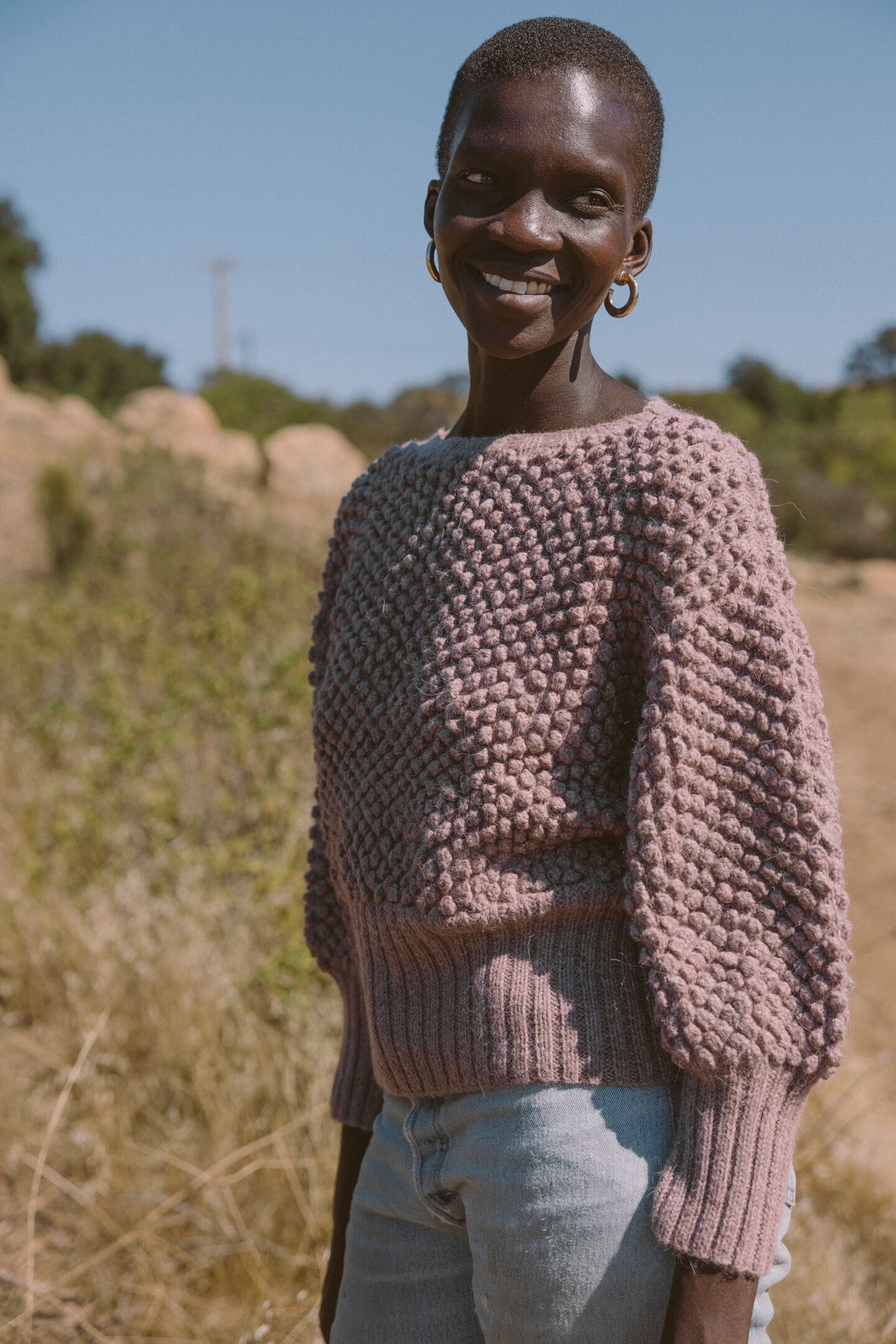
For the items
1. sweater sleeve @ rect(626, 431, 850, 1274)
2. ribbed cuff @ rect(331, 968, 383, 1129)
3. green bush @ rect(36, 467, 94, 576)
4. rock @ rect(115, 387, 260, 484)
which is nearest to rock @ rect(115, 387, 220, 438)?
rock @ rect(115, 387, 260, 484)

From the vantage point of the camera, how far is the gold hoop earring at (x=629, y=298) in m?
1.12

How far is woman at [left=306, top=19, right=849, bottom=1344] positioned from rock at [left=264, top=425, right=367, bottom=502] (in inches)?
405

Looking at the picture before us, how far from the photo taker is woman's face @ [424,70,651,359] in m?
1.03

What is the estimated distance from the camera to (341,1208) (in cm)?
136

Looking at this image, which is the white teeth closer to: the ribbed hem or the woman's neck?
the woman's neck

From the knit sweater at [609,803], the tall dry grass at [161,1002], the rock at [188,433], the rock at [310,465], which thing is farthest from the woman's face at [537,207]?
the rock at [310,465]

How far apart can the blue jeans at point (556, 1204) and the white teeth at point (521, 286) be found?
0.75m

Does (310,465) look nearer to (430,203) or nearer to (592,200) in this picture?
(430,203)

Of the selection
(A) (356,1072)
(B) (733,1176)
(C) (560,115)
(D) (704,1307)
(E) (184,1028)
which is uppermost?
(C) (560,115)

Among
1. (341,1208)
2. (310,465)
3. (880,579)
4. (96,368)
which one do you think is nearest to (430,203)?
(341,1208)

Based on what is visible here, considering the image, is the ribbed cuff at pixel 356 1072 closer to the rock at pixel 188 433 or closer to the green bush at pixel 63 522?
the green bush at pixel 63 522

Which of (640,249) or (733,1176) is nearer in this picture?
(733,1176)

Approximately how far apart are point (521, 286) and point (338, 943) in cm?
79

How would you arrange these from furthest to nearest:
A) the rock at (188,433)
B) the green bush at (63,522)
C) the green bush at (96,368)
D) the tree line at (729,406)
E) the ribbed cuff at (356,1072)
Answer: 1. the green bush at (96,368)
2. the tree line at (729,406)
3. the rock at (188,433)
4. the green bush at (63,522)
5. the ribbed cuff at (356,1072)
